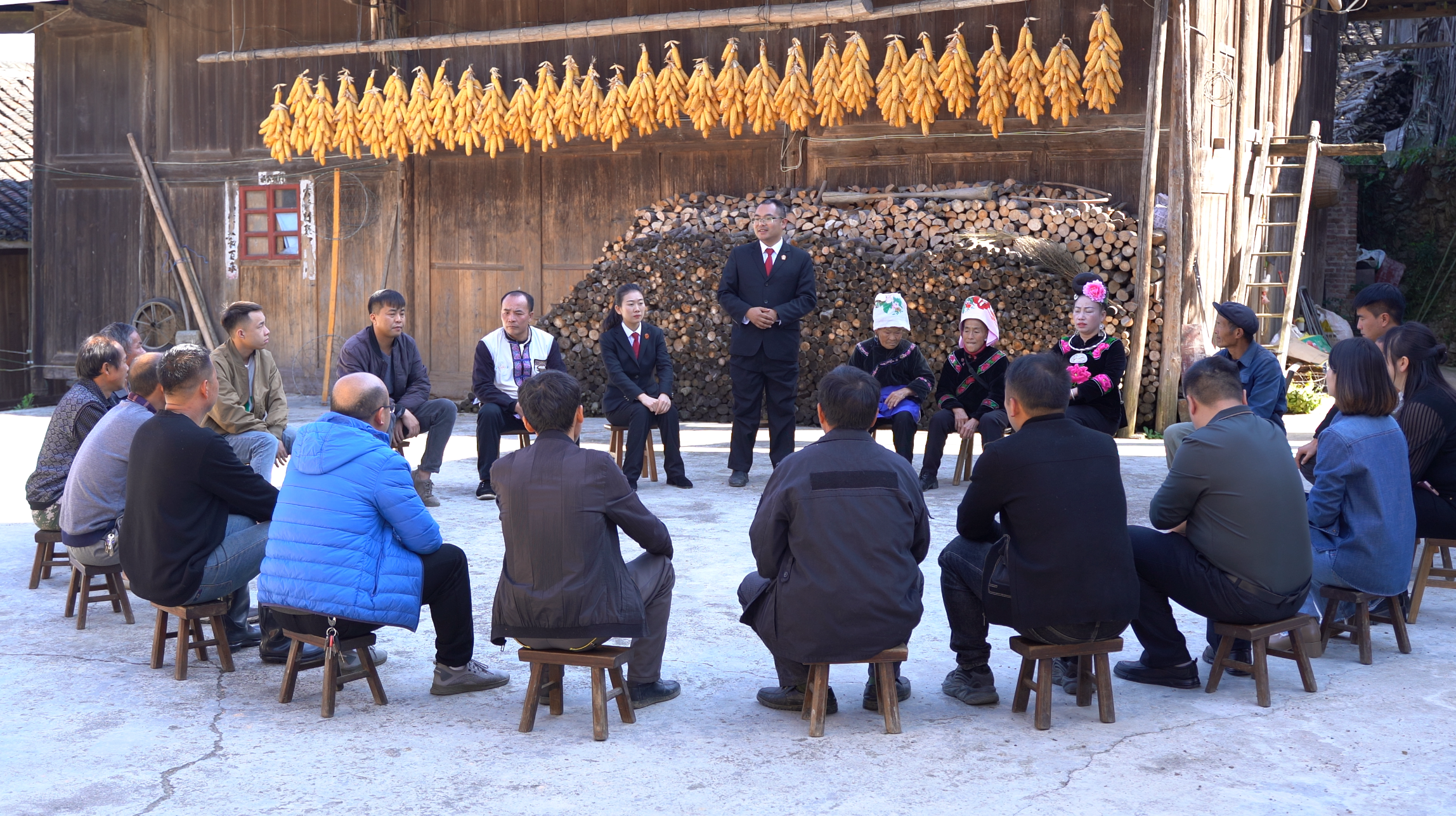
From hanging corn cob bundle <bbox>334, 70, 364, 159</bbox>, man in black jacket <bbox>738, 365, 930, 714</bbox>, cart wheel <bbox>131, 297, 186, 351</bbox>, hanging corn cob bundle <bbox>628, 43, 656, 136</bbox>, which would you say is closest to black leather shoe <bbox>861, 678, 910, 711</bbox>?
man in black jacket <bbox>738, 365, 930, 714</bbox>

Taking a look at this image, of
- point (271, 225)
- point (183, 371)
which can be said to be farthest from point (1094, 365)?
point (271, 225)

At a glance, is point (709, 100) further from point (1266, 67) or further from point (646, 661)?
point (646, 661)

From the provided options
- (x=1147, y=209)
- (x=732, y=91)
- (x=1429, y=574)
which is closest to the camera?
(x=1429, y=574)

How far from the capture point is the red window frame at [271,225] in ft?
43.8

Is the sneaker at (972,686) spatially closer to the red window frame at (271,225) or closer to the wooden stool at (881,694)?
the wooden stool at (881,694)

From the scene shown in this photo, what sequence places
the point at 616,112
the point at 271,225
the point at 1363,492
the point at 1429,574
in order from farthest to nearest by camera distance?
1. the point at 271,225
2. the point at 616,112
3. the point at 1429,574
4. the point at 1363,492

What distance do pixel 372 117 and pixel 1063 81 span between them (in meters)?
6.67

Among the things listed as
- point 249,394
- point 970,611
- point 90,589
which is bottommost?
point 90,589

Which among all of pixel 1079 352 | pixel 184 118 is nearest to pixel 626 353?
pixel 1079 352

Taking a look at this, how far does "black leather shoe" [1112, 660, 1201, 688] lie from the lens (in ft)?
13.2

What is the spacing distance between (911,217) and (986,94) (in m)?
1.22

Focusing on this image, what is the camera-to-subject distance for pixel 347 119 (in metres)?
11.9

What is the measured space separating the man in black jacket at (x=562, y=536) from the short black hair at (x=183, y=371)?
1177mm

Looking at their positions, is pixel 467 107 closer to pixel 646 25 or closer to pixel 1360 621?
pixel 646 25
